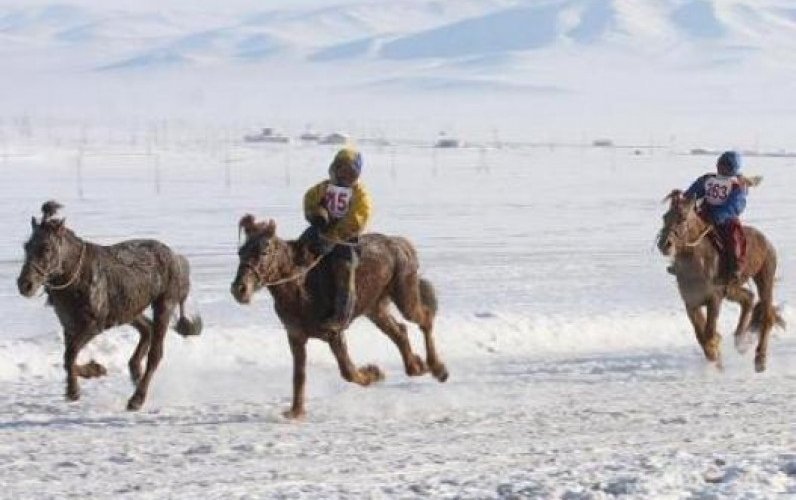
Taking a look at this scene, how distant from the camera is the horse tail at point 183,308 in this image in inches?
539

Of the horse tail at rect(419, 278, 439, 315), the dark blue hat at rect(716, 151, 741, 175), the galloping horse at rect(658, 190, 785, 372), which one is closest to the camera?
the horse tail at rect(419, 278, 439, 315)

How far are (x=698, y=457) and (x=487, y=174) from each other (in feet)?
157

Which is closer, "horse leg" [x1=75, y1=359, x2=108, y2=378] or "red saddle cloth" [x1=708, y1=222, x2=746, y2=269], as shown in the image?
"horse leg" [x1=75, y1=359, x2=108, y2=378]

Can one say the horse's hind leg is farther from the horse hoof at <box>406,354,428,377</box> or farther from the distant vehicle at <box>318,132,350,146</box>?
the distant vehicle at <box>318,132,350,146</box>

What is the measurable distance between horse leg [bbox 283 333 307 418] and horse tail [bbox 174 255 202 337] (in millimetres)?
1947

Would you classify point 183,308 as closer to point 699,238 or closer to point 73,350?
point 73,350

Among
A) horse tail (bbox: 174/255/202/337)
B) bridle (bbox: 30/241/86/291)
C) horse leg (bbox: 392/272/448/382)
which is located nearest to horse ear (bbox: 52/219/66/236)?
bridle (bbox: 30/241/86/291)

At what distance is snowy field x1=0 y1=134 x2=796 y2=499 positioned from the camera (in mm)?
9016

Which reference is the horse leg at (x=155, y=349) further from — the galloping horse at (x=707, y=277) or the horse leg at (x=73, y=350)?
the galloping horse at (x=707, y=277)

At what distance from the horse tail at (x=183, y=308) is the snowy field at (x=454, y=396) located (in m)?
0.55

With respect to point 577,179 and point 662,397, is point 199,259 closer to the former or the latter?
point 662,397

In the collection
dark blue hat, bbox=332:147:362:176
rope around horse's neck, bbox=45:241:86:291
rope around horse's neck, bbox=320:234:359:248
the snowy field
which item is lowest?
the snowy field

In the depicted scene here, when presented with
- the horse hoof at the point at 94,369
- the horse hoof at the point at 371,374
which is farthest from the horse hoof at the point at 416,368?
the horse hoof at the point at 94,369

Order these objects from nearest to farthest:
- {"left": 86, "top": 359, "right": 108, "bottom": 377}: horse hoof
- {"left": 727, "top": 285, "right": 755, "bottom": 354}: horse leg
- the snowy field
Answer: the snowy field, {"left": 86, "top": 359, "right": 108, "bottom": 377}: horse hoof, {"left": 727, "top": 285, "right": 755, "bottom": 354}: horse leg
